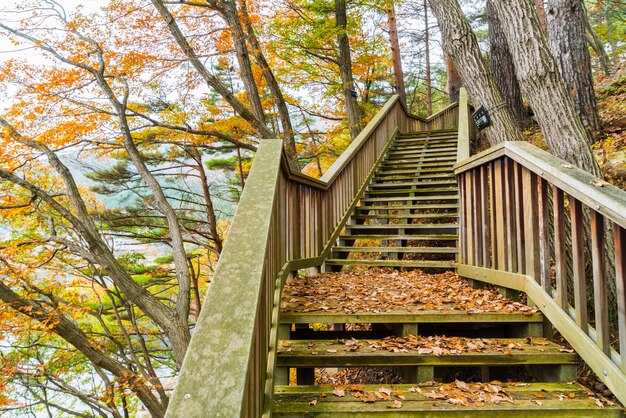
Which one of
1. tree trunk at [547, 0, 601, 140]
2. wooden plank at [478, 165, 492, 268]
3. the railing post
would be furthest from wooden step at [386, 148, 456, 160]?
wooden plank at [478, 165, 492, 268]

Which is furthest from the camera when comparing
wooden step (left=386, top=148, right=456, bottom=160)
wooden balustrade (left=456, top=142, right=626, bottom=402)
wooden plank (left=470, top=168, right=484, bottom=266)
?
wooden step (left=386, top=148, right=456, bottom=160)

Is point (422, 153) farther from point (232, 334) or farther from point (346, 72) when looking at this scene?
point (232, 334)

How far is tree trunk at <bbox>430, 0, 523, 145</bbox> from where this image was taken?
15.5 feet

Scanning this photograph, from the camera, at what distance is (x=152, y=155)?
1288cm

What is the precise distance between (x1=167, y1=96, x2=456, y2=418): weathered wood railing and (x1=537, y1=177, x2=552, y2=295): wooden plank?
67.7 inches

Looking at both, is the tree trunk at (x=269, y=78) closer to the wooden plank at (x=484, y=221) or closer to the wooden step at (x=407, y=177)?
the wooden step at (x=407, y=177)

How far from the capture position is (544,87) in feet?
12.6

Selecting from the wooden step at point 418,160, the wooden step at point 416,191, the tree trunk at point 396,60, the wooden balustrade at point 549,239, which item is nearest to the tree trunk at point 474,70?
the wooden balustrade at point 549,239

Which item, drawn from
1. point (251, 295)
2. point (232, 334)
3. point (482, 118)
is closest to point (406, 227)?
point (482, 118)

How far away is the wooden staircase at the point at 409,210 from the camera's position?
17.8ft

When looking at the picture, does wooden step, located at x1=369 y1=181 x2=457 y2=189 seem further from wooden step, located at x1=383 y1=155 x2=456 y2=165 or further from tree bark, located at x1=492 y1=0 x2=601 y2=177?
tree bark, located at x1=492 y1=0 x2=601 y2=177

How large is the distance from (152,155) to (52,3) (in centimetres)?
520

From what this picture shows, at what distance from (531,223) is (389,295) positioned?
1.31 m

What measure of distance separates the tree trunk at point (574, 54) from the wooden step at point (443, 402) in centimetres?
553
